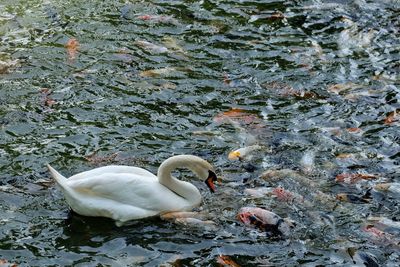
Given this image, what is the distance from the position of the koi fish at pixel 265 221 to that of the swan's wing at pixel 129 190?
0.76 meters

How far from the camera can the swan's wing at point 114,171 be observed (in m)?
8.58

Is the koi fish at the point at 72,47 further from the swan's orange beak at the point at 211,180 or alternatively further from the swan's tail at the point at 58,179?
the swan's orange beak at the point at 211,180

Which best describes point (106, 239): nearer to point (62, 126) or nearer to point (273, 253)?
point (273, 253)

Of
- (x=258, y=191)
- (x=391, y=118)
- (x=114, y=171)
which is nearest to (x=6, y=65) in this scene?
(x=114, y=171)

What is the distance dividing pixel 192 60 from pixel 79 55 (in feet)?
5.72

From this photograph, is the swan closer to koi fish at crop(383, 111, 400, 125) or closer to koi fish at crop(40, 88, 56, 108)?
koi fish at crop(40, 88, 56, 108)

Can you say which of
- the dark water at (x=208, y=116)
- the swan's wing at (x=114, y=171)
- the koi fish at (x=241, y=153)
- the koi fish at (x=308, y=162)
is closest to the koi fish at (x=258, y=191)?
the dark water at (x=208, y=116)

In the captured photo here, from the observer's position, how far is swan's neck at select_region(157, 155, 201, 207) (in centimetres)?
863

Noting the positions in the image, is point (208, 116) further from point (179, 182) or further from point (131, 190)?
point (131, 190)

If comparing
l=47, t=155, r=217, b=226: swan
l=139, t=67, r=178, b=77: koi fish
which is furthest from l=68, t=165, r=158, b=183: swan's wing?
l=139, t=67, r=178, b=77: koi fish

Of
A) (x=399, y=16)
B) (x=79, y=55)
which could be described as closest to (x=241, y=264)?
(x=79, y=55)

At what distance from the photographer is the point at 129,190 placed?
854 cm

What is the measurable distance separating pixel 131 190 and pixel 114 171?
0.97 feet

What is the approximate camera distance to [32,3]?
1473 centimetres
